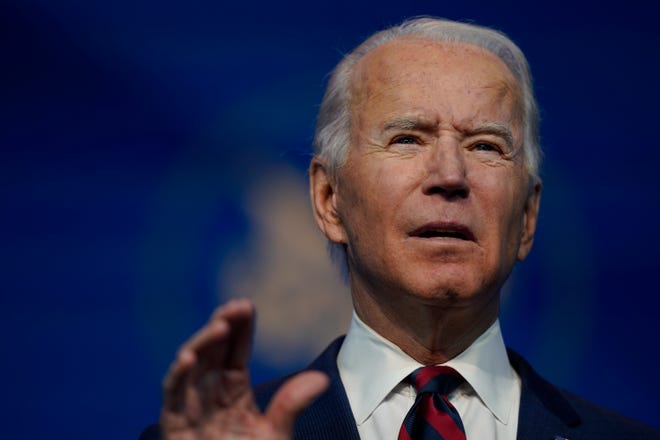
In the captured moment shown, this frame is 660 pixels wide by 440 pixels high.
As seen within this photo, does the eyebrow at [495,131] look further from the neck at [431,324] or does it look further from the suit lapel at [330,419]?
the suit lapel at [330,419]

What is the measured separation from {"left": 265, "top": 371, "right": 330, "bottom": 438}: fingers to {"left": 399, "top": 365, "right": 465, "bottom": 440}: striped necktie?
587 millimetres

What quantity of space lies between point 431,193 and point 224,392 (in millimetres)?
816

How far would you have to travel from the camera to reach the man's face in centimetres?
207

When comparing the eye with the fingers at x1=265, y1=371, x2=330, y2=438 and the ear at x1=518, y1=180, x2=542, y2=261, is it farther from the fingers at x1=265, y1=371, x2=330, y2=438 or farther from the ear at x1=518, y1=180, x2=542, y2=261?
the fingers at x1=265, y1=371, x2=330, y2=438

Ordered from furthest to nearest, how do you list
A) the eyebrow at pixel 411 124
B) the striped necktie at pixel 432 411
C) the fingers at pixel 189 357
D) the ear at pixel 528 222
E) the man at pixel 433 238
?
the ear at pixel 528 222, the eyebrow at pixel 411 124, the man at pixel 433 238, the striped necktie at pixel 432 411, the fingers at pixel 189 357

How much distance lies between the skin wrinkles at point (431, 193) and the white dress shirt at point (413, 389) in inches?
2.0

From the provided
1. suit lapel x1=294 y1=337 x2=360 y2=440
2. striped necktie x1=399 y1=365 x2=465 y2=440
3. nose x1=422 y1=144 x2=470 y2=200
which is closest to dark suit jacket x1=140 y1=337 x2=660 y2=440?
suit lapel x1=294 y1=337 x2=360 y2=440

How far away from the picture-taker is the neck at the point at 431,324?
2.16 metres

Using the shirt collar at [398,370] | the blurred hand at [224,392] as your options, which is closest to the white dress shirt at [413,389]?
the shirt collar at [398,370]

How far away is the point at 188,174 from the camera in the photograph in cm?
294

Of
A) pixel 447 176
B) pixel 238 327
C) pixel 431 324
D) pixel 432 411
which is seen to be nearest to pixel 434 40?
pixel 447 176

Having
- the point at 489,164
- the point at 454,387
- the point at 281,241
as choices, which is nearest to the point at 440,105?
the point at 489,164

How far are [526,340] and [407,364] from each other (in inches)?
40.9

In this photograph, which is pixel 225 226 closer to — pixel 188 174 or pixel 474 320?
pixel 188 174
